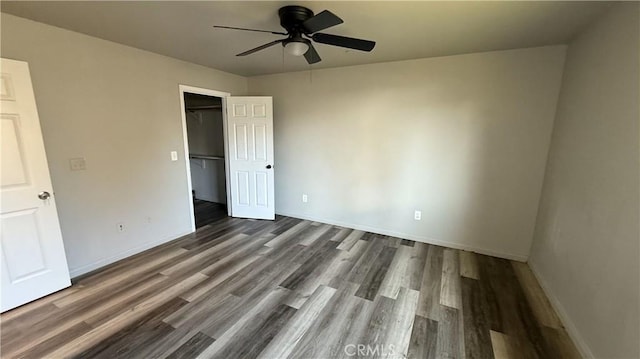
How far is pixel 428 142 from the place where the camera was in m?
3.37

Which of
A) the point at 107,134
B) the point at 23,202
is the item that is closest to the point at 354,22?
the point at 107,134

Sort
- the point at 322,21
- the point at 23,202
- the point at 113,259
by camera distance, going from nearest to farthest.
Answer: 1. the point at 322,21
2. the point at 23,202
3. the point at 113,259

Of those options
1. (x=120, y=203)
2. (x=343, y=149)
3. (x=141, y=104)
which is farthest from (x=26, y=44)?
(x=343, y=149)

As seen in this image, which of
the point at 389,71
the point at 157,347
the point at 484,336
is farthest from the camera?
the point at 389,71

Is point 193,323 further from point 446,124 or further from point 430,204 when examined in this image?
point 446,124

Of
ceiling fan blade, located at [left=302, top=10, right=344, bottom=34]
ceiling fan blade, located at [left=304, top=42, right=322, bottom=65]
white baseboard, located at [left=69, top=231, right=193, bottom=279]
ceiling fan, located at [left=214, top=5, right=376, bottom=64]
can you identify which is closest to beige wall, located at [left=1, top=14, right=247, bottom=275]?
white baseboard, located at [left=69, top=231, right=193, bottom=279]

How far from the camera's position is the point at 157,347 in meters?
1.81

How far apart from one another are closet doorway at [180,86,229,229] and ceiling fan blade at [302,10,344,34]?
11.9 ft

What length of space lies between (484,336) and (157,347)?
240 centimetres

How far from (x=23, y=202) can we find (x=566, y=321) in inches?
182

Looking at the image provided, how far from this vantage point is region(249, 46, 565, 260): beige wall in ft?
9.53

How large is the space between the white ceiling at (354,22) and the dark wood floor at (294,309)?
243cm

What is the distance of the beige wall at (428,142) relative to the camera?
9.53ft

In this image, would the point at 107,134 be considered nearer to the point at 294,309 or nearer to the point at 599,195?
the point at 294,309
